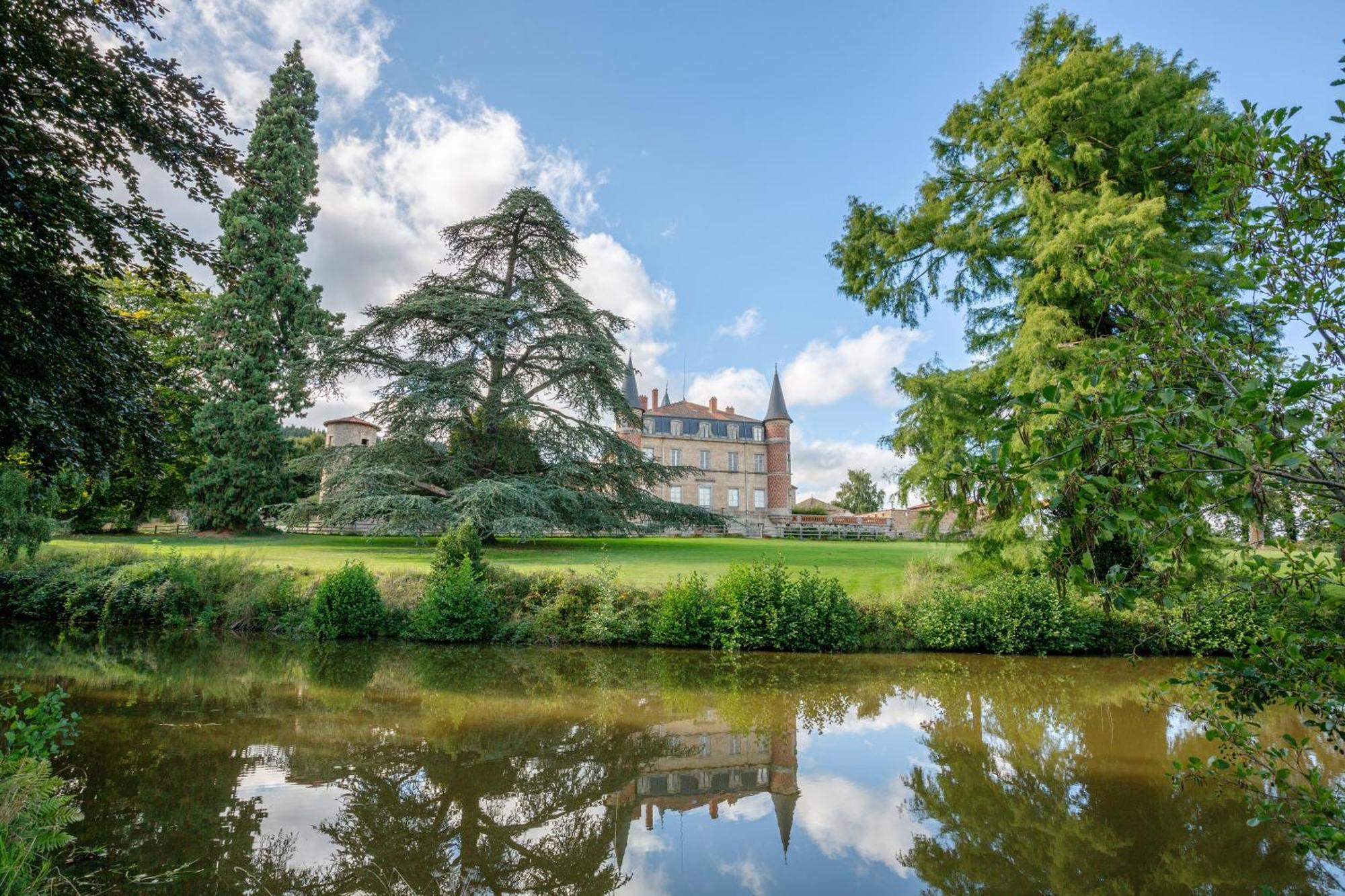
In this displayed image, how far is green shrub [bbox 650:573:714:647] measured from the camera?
34.3ft

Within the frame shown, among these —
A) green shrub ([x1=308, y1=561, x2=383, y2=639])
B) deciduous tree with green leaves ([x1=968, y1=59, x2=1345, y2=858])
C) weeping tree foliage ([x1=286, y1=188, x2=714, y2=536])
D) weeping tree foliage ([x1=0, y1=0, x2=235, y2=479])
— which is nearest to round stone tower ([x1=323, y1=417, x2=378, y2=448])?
weeping tree foliage ([x1=286, y1=188, x2=714, y2=536])

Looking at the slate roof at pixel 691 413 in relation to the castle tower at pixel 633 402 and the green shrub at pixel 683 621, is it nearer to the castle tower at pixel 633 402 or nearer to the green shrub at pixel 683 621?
the castle tower at pixel 633 402

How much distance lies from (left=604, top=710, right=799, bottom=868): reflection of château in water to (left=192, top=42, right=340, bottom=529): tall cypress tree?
730 inches

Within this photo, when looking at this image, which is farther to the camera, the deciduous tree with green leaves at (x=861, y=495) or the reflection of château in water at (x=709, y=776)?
the deciduous tree with green leaves at (x=861, y=495)

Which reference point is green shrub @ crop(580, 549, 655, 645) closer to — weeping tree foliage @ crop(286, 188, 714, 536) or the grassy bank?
the grassy bank

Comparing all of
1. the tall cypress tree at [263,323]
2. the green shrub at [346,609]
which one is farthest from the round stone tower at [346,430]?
the green shrub at [346,609]

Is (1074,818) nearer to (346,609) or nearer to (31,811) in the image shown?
(31,811)

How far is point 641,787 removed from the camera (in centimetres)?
518

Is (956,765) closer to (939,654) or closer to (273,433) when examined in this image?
(939,654)

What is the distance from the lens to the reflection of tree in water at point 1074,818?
390cm

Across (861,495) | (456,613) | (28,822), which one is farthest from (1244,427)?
(861,495)

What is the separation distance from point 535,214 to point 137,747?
16916 millimetres

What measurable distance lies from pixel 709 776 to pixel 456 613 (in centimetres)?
671

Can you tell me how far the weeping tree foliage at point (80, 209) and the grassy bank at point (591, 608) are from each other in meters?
5.97
